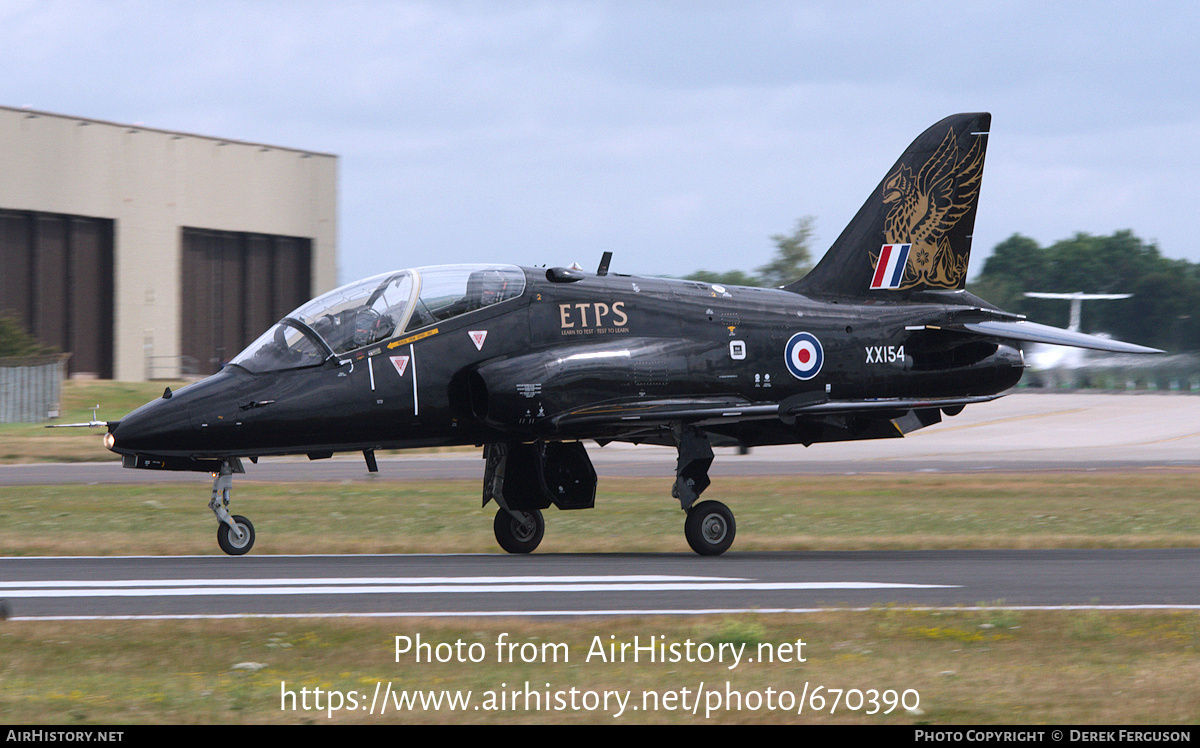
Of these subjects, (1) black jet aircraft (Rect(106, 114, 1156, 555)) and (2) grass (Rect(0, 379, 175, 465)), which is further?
(2) grass (Rect(0, 379, 175, 465))

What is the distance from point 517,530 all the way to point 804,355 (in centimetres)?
434

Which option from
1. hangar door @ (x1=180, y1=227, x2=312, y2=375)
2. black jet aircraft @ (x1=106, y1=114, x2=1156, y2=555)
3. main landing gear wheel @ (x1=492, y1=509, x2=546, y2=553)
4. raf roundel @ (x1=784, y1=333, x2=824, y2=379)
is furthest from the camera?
hangar door @ (x1=180, y1=227, x2=312, y2=375)

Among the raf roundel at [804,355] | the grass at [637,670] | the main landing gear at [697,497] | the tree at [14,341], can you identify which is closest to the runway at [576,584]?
the main landing gear at [697,497]

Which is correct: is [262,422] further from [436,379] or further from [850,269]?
[850,269]

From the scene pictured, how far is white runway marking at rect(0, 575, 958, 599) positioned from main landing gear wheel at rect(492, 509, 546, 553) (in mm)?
3346

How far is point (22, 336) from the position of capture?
5678cm

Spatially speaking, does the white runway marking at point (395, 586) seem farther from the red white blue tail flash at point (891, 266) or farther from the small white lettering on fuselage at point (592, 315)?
the red white blue tail flash at point (891, 266)

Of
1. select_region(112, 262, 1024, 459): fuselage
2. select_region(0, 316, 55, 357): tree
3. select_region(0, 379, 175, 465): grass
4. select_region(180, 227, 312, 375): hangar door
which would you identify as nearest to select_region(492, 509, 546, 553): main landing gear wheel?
select_region(112, 262, 1024, 459): fuselage

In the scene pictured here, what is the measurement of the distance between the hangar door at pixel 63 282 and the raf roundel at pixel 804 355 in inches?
1966

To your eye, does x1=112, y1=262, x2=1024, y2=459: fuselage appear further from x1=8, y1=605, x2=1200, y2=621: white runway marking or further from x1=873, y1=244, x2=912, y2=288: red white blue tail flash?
x1=8, y1=605, x2=1200, y2=621: white runway marking

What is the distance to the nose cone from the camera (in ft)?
44.7

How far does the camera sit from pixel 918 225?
18703mm

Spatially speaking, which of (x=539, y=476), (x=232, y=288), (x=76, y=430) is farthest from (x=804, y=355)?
(x=232, y=288)

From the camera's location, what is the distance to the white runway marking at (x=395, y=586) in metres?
11.7
